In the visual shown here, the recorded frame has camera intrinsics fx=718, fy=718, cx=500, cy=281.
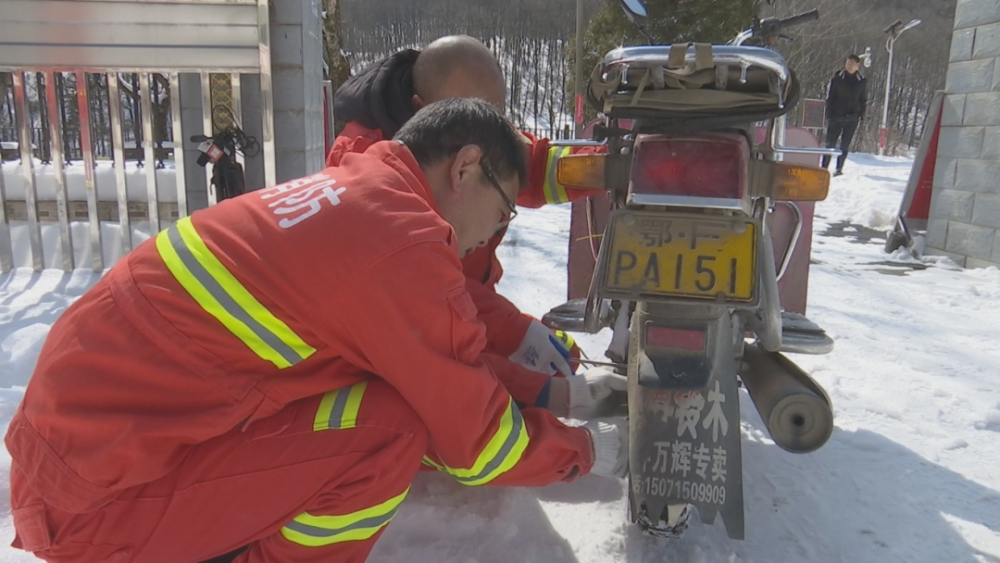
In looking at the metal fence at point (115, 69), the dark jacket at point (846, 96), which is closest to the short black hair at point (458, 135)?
the metal fence at point (115, 69)

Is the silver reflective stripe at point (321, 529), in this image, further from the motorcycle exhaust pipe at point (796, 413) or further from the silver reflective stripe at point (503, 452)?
the motorcycle exhaust pipe at point (796, 413)

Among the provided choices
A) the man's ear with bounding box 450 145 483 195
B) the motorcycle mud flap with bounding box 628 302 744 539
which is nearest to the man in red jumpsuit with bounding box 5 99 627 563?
the man's ear with bounding box 450 145 483 195

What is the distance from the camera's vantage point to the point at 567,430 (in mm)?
1590

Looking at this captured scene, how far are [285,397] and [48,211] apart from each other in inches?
174

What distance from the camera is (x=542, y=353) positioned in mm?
2438

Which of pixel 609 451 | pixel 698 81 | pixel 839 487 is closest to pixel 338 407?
pixel 609 451

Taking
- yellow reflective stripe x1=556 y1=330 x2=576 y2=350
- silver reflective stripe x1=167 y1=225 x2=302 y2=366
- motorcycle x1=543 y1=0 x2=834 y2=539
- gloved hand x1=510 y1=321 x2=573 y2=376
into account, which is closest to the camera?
silver reflective stripe x1=167 y1=225 x2=302 y2=366

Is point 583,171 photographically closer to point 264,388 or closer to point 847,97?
point 264,388

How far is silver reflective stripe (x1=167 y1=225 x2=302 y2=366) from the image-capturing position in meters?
1.22

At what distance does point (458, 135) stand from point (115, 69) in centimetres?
400

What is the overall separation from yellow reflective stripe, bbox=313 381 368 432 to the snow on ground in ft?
1.44

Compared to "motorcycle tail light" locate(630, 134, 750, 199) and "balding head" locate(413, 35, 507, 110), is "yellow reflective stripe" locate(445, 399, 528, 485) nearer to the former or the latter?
"motorcycle tail light" locate(630, 134, 750, 199)

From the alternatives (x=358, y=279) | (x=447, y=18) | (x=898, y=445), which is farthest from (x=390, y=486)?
(x=447, y=18)

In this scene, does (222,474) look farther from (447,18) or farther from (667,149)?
(447,18)
